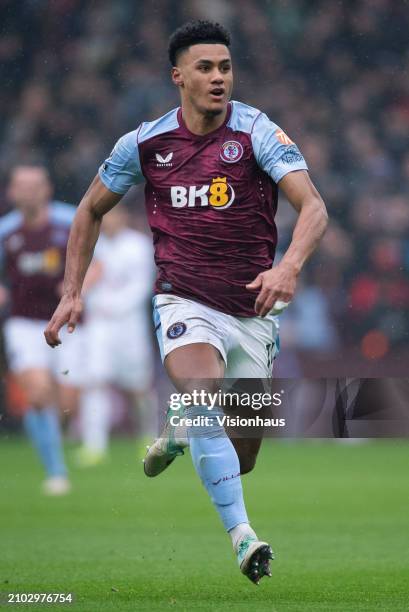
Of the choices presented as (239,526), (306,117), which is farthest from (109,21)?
(239,526)

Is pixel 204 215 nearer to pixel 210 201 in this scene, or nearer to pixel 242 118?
pixel 210 201

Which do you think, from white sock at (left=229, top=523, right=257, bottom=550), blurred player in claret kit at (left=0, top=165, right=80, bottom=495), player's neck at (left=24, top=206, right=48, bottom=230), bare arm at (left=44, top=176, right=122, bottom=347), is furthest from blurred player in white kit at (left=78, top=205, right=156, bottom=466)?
white sock at (left=229, top=523, right=257, bottom=550)

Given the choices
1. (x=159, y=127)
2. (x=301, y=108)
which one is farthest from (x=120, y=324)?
(x=159, y=127)

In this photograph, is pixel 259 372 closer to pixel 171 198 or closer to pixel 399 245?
pixel 171 198

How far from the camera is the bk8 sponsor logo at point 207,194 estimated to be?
609 centimetres

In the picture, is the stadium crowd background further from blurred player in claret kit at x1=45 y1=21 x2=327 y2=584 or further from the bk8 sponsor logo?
the bk8 sponsor logo

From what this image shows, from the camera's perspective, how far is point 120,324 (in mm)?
14703

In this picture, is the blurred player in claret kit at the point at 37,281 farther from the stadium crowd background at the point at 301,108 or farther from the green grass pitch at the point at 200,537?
the stadium crowd background at the point at 301,108

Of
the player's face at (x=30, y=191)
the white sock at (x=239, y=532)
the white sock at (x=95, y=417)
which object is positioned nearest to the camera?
the white sock at (x=239, y=532)

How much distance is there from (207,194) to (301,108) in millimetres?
10017

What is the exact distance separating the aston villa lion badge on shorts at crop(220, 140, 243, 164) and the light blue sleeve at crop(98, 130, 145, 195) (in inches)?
16.7

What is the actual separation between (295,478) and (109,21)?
24.3 feet

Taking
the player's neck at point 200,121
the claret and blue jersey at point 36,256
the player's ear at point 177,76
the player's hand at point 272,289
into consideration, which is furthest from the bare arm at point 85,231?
the claret and blue jersey at point 36,256

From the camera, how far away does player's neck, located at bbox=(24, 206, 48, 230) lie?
10703mm
